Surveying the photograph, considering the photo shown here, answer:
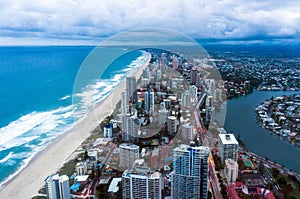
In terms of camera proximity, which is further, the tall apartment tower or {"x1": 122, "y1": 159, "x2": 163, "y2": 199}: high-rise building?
the tall apartment tower

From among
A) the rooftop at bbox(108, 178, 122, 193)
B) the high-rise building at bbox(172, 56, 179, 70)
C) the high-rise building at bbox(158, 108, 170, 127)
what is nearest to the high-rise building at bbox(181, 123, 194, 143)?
the high-rise building at bbox(158, 108, 170, 127)

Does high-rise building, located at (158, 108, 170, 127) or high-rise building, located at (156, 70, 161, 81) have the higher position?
high-rise building, located at (156, 70, 161, 81)

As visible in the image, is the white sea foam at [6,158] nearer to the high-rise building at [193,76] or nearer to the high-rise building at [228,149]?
the high-rise building at [228,149]

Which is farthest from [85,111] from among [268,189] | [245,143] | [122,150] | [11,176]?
[268,189]

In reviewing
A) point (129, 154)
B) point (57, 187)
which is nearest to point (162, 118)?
point (129, 154)

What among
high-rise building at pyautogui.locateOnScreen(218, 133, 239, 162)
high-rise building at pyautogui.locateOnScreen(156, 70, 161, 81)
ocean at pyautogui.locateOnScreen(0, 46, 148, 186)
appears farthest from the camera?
high-rise building at pyautogui.locateOnScreen(156, 70, 161, 81)

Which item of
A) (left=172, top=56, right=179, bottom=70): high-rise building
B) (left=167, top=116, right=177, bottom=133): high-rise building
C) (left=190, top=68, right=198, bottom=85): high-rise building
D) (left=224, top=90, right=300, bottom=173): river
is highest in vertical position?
(left=172, top=56, right=179, bottom=70): high-rise building

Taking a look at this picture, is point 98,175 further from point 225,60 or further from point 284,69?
point 284,69

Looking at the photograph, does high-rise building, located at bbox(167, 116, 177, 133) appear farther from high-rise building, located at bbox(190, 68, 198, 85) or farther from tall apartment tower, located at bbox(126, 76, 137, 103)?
high-rise building, located at bbox(190, 68, 198, 85)
